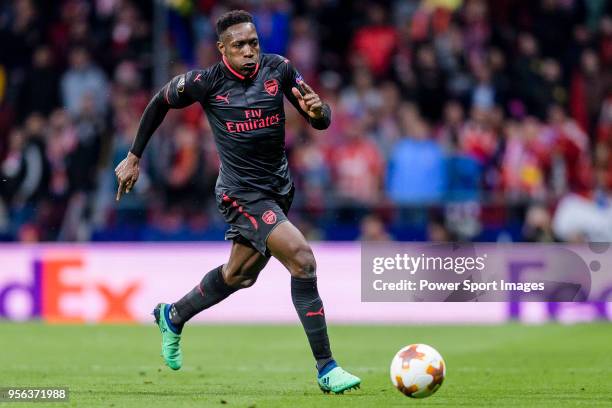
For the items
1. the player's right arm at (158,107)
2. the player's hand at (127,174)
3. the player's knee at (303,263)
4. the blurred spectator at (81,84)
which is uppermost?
the blurred spectator at (81,84)

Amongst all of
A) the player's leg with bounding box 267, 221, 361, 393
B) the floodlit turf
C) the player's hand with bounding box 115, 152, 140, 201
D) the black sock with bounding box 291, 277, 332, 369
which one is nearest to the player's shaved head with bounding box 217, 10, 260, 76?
the player's hand with bounding box 115, 152, 140, 201

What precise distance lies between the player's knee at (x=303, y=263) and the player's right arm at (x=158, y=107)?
127 centimetres

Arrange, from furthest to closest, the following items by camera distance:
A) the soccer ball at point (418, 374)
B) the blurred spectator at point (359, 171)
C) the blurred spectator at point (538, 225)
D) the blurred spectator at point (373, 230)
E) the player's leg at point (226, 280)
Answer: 1. the blurred spectator at point (359, 171)
2. the blurred spectator at point (373, 230)
3. the blurred spectator at point (538, 225)
4. the player's leg at point (226, 280)
5. the soccer ball at point (418, 374)

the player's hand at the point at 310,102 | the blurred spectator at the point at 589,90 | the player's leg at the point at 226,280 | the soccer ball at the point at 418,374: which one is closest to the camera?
the soccer ball at the point at 418,374

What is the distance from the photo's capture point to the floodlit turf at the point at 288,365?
26.7 ft

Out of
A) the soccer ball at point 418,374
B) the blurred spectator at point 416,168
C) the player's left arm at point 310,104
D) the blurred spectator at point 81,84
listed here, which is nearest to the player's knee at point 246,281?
the player's left arm at point 310,104

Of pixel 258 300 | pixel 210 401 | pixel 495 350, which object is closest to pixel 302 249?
pixel 210 401

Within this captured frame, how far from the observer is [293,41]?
18859 mm

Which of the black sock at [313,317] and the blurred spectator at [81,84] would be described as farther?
the blurred spectator at [81,84]

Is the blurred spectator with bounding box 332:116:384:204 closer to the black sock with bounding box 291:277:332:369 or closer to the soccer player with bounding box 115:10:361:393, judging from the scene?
the soccer player with bounding box 115:10:361:393

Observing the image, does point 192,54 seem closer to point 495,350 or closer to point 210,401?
point 495,350

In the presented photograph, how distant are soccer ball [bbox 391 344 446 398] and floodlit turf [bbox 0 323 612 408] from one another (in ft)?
0.28

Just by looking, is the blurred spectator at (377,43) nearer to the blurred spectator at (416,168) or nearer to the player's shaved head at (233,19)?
the blurred spectator at (416,168)

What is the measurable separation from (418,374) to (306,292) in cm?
101
